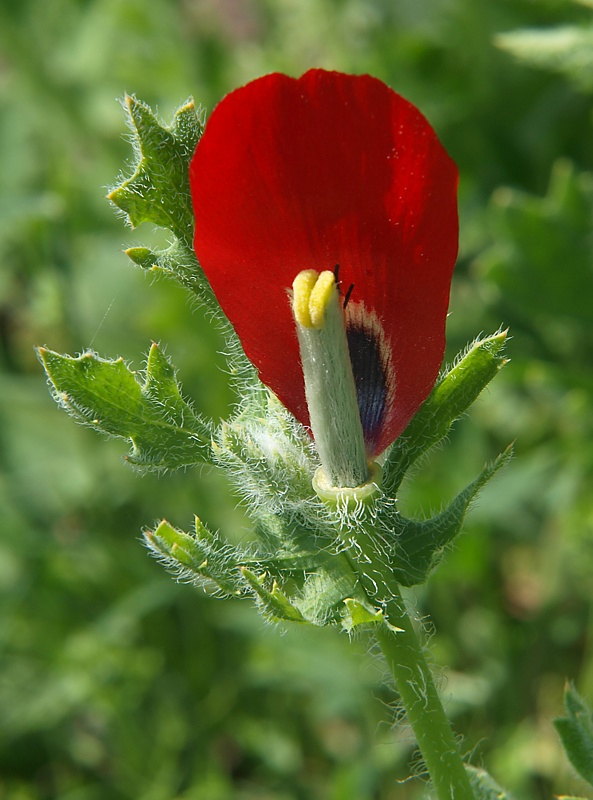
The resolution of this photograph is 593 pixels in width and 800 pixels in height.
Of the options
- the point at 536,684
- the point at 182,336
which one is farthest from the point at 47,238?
the point at 536,684

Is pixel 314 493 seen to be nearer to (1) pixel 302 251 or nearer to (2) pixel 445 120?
(1) pixel 302 251

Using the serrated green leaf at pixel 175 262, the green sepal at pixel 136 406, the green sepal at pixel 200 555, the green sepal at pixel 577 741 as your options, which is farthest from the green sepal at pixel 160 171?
the green sepal at pixel 577 741

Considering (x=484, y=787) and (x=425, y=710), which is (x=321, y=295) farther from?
(x=484, y=787)

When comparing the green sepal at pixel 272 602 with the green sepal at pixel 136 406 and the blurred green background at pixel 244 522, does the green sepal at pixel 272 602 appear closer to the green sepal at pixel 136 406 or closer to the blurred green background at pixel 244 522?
the green sepal at pixel 136 406

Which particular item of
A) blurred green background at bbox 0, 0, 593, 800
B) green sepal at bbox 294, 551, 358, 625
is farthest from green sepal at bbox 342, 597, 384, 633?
blurred green background at bbox 0, 0, 593, 800

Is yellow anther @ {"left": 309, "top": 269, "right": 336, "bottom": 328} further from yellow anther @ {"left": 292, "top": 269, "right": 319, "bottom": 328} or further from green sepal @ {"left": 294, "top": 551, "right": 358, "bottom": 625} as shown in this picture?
green sepal @ {"left": 294, "top": 551, "right": 358, "bottom": 625}

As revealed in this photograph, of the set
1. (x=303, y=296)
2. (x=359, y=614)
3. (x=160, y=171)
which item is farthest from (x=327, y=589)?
(x=160, y=171)
